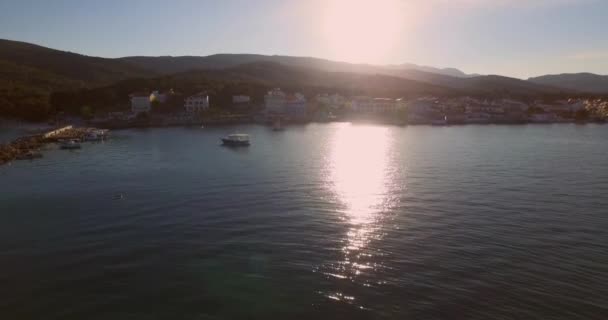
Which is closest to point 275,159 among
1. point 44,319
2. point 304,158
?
point 304,158

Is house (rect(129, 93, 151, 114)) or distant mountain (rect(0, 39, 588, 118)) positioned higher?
distant mountain (rect(0, 39, 588, 118))

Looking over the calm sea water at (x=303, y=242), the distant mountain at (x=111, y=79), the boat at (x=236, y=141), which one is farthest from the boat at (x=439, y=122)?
the calm sea water at (x=303, y=242)

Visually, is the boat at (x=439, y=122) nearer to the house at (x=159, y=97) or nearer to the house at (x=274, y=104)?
the house at (x=274, y=104)

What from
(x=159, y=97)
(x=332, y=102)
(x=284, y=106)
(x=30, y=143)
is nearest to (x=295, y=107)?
(x=284, y=106)

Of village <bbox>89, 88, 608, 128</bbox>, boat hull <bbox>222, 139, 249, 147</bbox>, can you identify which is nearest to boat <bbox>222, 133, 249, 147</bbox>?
boat hull <bbox>222, 139, 249, 147</bbox>

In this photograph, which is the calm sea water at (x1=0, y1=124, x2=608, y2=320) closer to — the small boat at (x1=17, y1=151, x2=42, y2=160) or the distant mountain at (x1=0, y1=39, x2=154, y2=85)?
the small boat at (x1=17, y1=151, x2=42, y2=160)

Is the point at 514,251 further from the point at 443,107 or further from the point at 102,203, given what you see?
the point at 443,107
